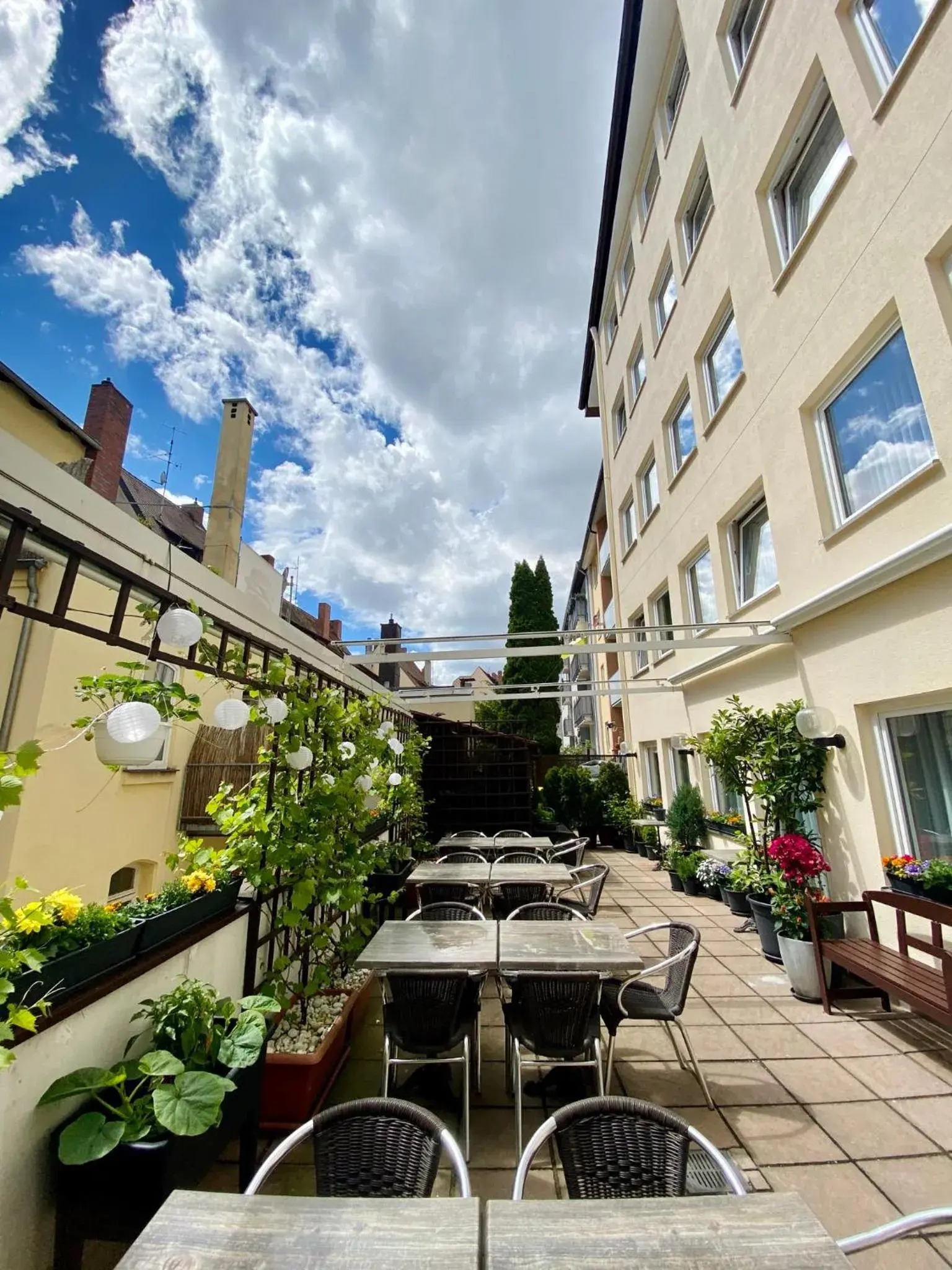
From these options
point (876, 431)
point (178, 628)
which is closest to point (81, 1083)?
point (178, 628)

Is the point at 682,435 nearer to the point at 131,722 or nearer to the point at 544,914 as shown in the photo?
the point at 544,914

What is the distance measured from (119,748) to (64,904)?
0.58 metres

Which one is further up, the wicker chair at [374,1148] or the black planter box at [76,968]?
the black planter box at [76,968]

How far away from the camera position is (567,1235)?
49.1 inches

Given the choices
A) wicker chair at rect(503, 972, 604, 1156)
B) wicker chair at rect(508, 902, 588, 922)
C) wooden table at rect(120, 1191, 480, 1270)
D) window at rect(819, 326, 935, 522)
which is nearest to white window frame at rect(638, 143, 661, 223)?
window at rect(819, 326, 935, 522)

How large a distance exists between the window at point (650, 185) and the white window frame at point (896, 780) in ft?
33.0

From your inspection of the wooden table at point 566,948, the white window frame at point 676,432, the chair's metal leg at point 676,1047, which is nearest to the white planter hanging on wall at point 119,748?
the wooden table at point 566,948

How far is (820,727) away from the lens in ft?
15.6

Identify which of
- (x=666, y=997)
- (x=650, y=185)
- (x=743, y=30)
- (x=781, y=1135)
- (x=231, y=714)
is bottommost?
(x=781, y=1135)

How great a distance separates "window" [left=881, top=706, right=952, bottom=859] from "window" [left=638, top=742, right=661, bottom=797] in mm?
6213

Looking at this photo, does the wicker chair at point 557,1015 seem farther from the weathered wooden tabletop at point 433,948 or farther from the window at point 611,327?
the window at point 611,327

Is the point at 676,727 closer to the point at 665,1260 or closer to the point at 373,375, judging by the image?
the point at 373,375

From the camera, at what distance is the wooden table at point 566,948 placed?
2943 mm

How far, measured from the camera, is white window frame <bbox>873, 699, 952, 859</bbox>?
4.06 metres
